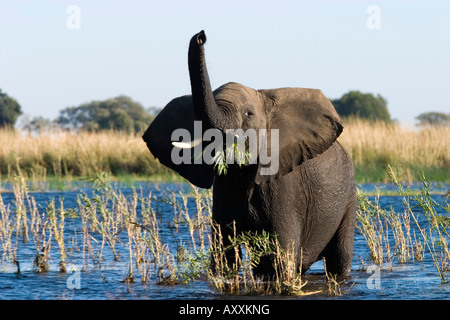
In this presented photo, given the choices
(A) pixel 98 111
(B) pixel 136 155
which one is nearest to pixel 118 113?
(A) pixel 98 111

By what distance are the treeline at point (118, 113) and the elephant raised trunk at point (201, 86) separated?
70.9 ft

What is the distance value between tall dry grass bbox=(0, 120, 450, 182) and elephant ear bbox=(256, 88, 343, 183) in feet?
47.3

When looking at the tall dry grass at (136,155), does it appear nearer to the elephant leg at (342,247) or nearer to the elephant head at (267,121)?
the elephant leg at (342,247)

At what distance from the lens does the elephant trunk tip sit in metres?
6.60

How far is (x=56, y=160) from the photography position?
23.4 metres

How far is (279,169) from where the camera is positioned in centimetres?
774

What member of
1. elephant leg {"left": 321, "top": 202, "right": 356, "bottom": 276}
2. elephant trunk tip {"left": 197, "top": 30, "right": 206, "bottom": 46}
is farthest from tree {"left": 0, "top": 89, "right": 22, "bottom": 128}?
elephant trunk tip {"left": 197, "top": 30, "right": 206, "bottom": 46}

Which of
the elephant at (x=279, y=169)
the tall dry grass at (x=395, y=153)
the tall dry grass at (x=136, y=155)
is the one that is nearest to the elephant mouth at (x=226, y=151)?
the elephant at (x=279, y=169)

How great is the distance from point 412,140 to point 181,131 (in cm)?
1710

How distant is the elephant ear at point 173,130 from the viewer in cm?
799

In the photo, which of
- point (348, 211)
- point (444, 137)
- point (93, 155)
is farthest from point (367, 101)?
point (348, 211)

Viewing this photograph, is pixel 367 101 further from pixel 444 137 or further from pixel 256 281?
pixel 256 281
